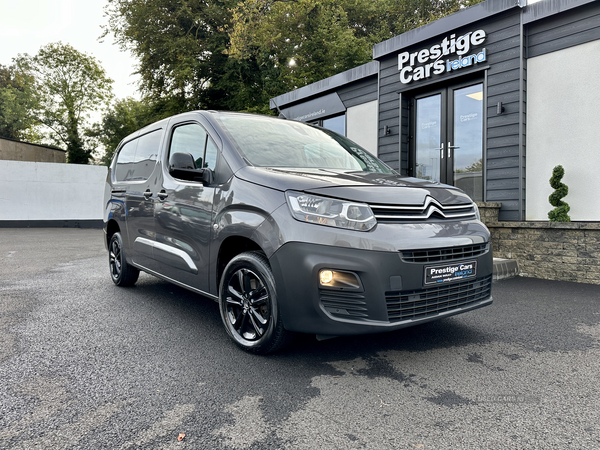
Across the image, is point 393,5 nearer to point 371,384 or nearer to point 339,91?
point 339,91

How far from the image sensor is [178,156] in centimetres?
333

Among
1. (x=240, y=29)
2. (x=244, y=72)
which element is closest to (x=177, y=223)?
(x=240, y=29)

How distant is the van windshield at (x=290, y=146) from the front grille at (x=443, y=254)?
3.52 ft

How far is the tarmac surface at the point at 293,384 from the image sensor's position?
202cm

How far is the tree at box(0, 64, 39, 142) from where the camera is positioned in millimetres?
40594

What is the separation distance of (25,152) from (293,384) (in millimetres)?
29587

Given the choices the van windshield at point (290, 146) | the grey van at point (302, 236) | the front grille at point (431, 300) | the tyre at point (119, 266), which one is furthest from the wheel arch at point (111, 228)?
the front grille at point (431, 300)

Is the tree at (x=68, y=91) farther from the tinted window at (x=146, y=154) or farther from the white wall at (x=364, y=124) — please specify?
the tinted window at (x=146, y=154)

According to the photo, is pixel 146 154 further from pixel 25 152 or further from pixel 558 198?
pixel 25 152

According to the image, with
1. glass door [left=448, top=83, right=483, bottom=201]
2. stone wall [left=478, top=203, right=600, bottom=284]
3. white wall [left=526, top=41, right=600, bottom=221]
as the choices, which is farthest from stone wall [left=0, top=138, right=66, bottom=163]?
white wall [left=526, top=41, right=600, bottom=221]

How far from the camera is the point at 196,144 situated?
3748 mm

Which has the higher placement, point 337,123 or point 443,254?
point 337,123

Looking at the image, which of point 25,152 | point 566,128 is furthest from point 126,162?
point 25,152

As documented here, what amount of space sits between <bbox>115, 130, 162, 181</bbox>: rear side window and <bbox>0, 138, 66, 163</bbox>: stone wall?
78.2 ft
